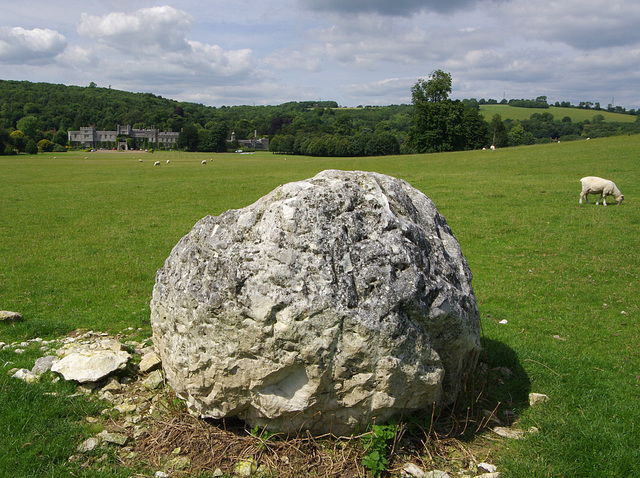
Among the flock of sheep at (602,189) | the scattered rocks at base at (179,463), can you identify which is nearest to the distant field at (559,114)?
the flock of sheep at (602,189)

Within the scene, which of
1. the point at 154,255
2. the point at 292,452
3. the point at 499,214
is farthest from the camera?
the point at 499,214

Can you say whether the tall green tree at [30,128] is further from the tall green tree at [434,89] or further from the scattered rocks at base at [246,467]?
the scattered rocks at base at [246,467]

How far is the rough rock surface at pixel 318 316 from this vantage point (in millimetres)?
5270

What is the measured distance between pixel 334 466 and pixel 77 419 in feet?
12.1

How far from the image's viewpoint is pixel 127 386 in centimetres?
717

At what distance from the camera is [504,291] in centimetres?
1260

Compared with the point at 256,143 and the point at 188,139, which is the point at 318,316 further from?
the point at 256,143

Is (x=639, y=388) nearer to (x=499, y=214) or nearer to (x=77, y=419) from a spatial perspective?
(x=77, y=419)

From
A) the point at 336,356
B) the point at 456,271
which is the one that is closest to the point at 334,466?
the point at 336,356

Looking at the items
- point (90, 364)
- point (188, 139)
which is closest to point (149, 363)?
point (90, 364)

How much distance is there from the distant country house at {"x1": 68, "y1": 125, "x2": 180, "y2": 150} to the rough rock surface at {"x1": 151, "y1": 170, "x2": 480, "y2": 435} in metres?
185

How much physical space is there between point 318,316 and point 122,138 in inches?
7824

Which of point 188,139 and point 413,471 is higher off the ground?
point 188,139

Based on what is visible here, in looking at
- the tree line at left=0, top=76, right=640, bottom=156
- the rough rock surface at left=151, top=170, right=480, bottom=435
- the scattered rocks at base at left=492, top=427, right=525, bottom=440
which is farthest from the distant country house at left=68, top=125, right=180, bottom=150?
the scattered rocks at base at left=492, top=427, right=525, bottom=440
